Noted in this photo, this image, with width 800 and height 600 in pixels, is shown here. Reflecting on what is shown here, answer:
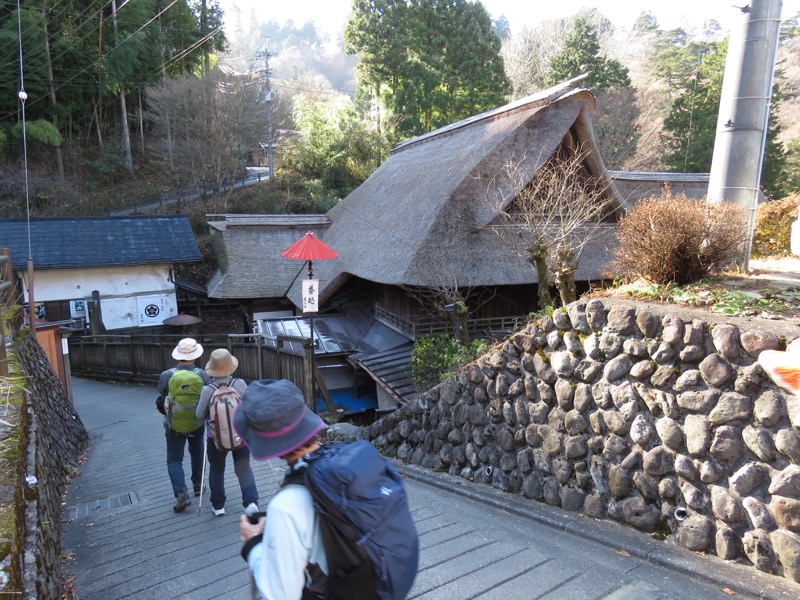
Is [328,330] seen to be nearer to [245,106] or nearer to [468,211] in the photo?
[468,211]

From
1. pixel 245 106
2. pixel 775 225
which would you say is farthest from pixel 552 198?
pixel 245 106

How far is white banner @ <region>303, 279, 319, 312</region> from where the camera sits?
814 cm

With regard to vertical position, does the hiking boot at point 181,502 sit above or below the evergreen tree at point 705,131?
below

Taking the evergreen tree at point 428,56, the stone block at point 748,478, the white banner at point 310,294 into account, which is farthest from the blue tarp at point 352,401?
the evergreen tree at point 428,56

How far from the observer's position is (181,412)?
429 centimetres

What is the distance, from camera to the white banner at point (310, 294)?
26.7 ft

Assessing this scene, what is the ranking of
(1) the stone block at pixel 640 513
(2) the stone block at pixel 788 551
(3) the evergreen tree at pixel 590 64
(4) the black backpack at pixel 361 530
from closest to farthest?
1. (4) the black backpack at pixel 361 530
2. (2) the stone block at pixel 788 551
3. (1) the stone block at pixel 640 513
4. (3) the evergreen tree at pixel 590 64

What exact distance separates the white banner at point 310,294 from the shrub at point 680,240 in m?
5.01

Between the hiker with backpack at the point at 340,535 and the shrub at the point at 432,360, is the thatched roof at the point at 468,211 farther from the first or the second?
the hiker with backpack at the point at 340,535

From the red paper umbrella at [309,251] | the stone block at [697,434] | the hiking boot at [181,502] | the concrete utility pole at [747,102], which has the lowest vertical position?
the hiking boot at [181,502]

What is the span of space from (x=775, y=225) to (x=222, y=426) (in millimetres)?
7387

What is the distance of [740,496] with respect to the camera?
301 centimetres

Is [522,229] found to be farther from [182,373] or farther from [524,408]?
[182,373]

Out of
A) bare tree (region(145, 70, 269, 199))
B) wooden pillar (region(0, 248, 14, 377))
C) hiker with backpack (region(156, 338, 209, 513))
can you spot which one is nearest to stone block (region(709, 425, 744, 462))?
hiker with backpack (region(156, 338, 209, 513))
